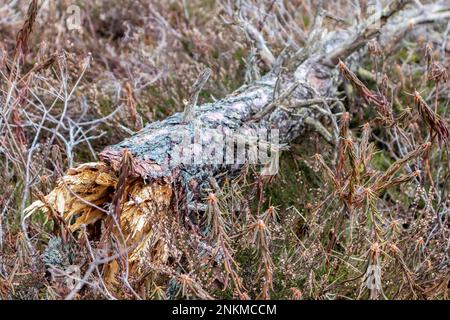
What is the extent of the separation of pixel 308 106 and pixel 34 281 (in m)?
1.82

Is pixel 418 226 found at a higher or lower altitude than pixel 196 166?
lower

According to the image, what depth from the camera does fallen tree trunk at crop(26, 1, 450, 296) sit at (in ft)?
8.82

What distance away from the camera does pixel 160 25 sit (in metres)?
5.54

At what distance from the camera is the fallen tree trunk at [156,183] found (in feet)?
8.82

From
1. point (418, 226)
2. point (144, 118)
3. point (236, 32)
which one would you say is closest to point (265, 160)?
point (418, 226)

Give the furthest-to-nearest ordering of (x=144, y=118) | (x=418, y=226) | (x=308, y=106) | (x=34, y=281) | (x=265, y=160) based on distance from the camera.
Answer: (x=144, y=118) → (x=308, y=106) → (x=265, y=160) → (x=418, y=226) → (x=34, y=281)

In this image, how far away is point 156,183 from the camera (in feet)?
9.58

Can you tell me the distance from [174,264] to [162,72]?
2.25 metres

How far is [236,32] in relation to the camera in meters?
5.23
